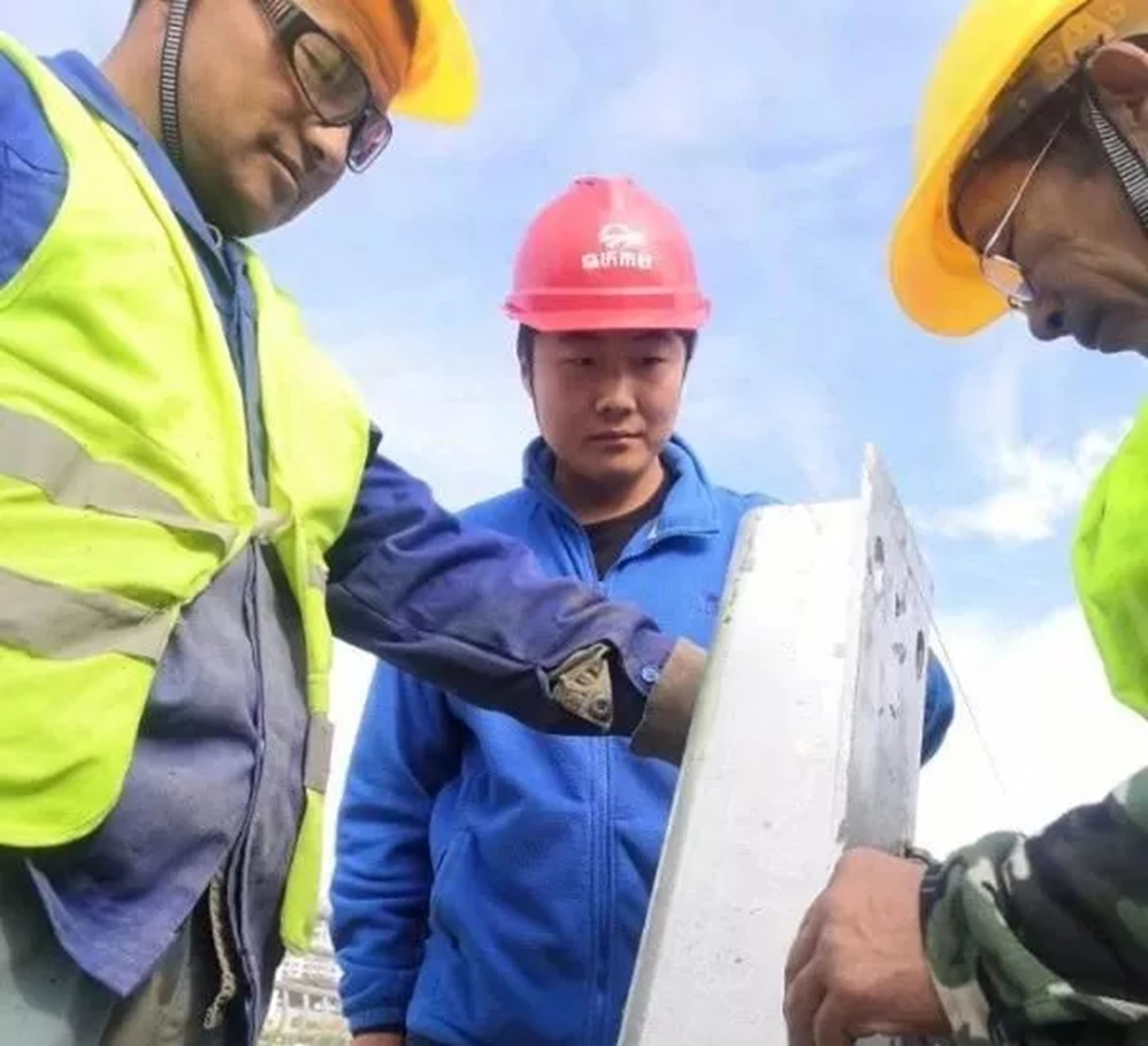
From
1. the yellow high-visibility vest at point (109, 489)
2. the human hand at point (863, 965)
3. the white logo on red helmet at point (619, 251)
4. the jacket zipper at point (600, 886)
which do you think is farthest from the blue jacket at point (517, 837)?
the human hand at point (863, 965)

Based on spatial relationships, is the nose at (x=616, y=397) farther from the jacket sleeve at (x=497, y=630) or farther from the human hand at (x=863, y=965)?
the human hand at (x=863, y=965)

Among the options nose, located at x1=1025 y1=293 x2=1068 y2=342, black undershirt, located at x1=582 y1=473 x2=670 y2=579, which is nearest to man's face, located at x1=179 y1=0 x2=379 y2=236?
black undershirt, located at x1=582 y1=473 x2=670 y2=579

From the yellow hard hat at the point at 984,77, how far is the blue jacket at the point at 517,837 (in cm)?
80

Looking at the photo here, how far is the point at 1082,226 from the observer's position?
2.09 m

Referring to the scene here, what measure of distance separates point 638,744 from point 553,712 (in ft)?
0.49

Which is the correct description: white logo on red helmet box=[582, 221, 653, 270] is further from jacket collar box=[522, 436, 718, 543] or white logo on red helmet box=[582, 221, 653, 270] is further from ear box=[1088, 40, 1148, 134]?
ear box=[1088, 40, 1148, 134]

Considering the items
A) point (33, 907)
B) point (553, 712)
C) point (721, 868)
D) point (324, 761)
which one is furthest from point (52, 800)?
point (553, 712)

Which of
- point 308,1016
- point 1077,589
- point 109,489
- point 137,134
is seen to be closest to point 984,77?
point 1077,589

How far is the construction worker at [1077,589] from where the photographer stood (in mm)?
1417

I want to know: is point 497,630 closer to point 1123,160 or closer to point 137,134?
point 137,134

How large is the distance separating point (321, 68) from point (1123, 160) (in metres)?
1.28

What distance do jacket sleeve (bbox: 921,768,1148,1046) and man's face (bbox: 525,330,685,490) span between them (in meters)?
1.92

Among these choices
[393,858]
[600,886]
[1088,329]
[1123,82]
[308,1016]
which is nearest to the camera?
[1123,82]

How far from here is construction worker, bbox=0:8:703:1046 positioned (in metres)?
1.80
